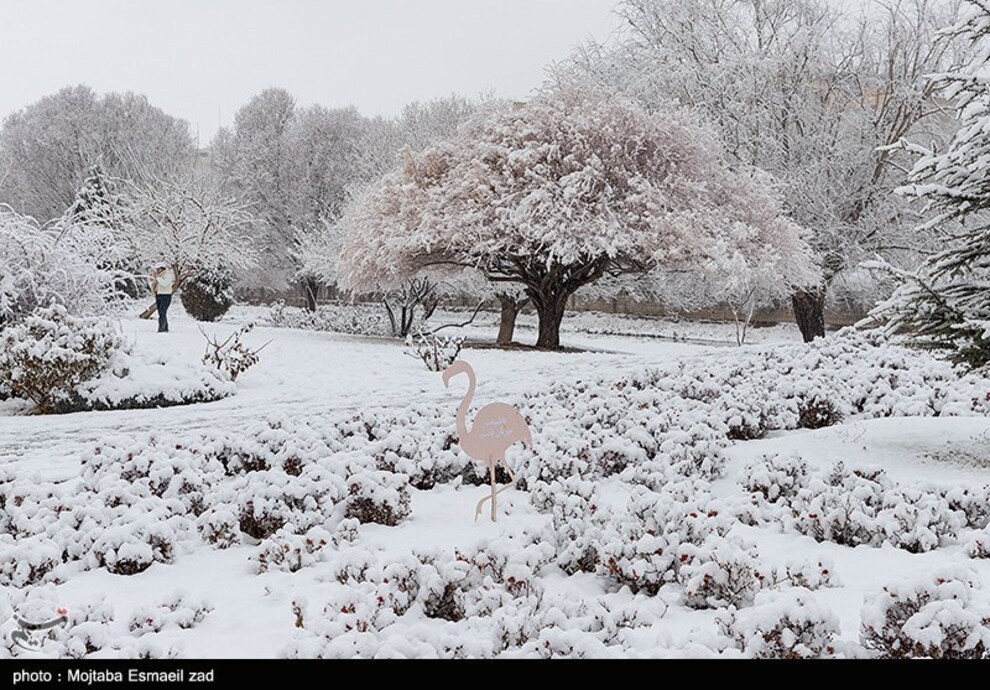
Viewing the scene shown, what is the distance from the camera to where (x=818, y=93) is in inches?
746

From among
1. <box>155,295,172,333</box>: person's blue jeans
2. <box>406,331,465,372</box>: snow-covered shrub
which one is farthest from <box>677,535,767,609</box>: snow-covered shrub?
<box>155,295,172,333</box>: person's blue jeans

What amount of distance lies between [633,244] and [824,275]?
20.2ft

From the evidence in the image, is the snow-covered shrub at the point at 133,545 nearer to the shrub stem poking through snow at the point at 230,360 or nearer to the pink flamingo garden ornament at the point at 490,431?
the pink flamingo garden ornament at the point at 490,431

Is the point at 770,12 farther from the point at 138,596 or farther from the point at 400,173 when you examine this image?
the point at 138,596

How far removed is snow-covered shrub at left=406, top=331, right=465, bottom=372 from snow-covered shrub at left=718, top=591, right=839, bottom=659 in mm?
10027

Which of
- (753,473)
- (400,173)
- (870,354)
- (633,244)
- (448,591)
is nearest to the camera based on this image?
(448,591)

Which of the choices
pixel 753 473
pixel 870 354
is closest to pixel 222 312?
pixel 870 354

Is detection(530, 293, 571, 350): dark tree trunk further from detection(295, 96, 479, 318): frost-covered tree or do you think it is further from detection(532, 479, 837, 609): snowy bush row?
detection(532, 479, 837, 609): snowy bush row

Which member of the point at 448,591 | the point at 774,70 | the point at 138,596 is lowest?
the point at 138,596

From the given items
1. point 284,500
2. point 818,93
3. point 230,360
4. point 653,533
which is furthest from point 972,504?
point 818,93

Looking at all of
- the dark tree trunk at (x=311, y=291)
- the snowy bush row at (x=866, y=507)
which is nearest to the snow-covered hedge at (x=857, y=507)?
the snowy bush row at (x=866, y=507)

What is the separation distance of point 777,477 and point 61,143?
765 inches

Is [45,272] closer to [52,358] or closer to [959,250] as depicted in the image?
[52,358]

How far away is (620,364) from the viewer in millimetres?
12750
